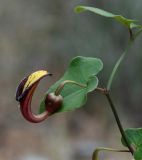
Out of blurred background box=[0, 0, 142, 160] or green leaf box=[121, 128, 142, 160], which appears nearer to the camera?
green leaf box=[121, 128, 142, 160]

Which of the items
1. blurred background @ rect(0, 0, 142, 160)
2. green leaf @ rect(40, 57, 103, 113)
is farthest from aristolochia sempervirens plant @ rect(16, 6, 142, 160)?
Result: blurred background @ rect(0, 0, 142, 160)

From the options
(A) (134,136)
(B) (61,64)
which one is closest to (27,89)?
(A) (134,136)

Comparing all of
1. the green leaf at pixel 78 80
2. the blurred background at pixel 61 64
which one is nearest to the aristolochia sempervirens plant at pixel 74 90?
the green leaf at pixel 78 80

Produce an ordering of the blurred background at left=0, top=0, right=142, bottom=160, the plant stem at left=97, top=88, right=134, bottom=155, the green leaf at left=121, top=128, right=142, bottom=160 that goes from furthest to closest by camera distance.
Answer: the blurred background at left=0, top=0, right=142, bottom=160
the green leaf at left=121, top=128, right=142, bottom=160
the plant stem at left=97, top=88, right=134, bottom=155

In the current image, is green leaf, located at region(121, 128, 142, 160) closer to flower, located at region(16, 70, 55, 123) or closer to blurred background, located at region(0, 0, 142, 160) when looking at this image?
flower, located at region(16, 70, 55, 123)

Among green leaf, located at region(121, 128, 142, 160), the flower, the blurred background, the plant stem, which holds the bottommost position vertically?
the blurred background

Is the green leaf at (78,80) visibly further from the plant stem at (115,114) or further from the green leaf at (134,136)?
the green leaf at (134,136)

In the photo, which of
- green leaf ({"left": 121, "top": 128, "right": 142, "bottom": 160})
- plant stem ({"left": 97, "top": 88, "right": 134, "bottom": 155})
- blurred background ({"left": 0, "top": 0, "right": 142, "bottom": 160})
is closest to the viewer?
plant stem ({"left": 97, "top": 88, "right": 134, "bottom": 155})

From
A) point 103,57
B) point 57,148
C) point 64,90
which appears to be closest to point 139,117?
point 103,57

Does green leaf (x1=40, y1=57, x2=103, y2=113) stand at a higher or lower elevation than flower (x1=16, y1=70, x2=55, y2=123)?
lower

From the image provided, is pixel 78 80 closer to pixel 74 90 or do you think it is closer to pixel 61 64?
pixel 74 90
